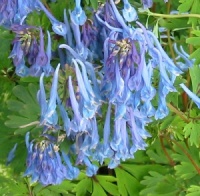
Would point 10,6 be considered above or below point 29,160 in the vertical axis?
above

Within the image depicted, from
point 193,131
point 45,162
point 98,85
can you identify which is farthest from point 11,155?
point 193,131

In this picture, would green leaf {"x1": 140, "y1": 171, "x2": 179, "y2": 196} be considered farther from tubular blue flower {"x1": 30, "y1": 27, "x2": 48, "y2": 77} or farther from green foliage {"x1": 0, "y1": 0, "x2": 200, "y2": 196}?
tubular blue flower {"x1": 30, "y1": 27, "x2": 48, "y2": 77}

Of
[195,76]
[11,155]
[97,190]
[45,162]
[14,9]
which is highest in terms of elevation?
[14,9]

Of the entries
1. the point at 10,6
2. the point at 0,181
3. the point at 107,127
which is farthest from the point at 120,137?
the point at 0,181

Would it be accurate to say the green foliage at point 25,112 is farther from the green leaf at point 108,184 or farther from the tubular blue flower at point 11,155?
the green leaf at point 108,184

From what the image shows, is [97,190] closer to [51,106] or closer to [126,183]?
[126,183]

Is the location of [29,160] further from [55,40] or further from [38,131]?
[55,40]

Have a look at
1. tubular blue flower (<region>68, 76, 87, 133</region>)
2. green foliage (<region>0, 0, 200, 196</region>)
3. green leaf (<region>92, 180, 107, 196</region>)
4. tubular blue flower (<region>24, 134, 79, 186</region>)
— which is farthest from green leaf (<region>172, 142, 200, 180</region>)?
tubular blue flower (<region>68, 76, 87, 133</region>)

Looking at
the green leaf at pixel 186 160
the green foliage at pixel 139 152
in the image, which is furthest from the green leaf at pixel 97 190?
the green leaf at pixel 186 160

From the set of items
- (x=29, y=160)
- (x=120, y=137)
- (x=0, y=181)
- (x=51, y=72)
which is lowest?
(x=0, y=181)
